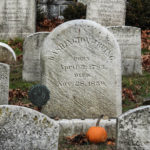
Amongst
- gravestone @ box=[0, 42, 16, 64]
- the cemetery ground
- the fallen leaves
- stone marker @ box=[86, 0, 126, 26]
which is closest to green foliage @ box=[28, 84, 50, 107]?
the cemetery ground

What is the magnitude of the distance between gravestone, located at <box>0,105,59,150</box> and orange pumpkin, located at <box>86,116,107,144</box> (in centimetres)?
127

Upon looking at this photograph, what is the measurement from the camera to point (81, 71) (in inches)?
215

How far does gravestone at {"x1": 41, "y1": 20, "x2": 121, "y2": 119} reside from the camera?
536cm

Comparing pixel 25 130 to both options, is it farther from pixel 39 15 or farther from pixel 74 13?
pixel 39 15

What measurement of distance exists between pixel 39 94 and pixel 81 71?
2.38 ft

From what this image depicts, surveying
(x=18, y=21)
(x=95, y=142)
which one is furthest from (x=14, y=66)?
(x=95, y=142)

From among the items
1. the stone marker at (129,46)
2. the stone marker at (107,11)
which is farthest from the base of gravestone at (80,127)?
the stone marker at (107,11)

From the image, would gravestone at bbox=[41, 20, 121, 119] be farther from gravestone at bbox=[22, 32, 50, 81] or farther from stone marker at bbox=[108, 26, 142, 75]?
stone marker at bbox=[108, 26, 142, 75]

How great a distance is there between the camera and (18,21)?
13266 mm

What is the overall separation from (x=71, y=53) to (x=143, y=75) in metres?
3.75

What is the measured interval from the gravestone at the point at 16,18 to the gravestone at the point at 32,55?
497 centimetres

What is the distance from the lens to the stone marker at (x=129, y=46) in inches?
343

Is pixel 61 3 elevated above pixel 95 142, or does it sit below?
above

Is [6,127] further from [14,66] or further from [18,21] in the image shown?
[18,21]
